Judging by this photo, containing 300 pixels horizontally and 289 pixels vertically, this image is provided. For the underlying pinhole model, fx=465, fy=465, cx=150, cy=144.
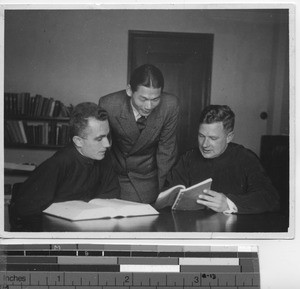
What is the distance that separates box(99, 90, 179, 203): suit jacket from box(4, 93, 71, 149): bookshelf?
0.41 ft

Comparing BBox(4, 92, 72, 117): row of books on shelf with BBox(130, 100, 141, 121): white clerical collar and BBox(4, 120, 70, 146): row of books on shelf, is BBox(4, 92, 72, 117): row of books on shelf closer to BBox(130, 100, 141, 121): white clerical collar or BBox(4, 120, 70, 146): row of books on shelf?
BBox(4, 120, 70, 146): row of books on shelf

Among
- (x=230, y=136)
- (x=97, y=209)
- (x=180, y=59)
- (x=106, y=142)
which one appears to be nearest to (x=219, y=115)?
(x=230, y=136)

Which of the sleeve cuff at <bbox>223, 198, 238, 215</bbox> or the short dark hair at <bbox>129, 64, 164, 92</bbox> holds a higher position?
the short dark hair at <bbox>129, 64, 164, 92</bbox>

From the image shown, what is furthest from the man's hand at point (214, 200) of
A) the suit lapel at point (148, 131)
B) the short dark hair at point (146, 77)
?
the short dark hair at point (146, 77)

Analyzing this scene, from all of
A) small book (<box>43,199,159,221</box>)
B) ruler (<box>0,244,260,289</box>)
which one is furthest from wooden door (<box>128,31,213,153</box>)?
ruler (<box>0,244,260,289</box>)

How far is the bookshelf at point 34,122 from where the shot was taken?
126cm

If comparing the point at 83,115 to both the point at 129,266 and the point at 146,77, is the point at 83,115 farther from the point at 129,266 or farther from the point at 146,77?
the point at 129,266

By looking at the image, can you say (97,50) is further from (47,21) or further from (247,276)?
(247,276)

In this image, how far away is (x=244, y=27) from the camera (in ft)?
4.12

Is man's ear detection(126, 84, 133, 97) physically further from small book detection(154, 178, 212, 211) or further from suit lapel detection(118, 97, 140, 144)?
small book detection(154, 178, 212, 211)

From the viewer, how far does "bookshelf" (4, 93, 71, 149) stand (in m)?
1.26

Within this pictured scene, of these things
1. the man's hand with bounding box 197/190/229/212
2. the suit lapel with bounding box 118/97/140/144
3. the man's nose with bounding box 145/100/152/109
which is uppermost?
the man's nose with bounding box 145/100/152/109

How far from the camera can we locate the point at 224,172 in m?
1.30

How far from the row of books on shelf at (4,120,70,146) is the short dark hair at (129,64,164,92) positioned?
8.7 inches
